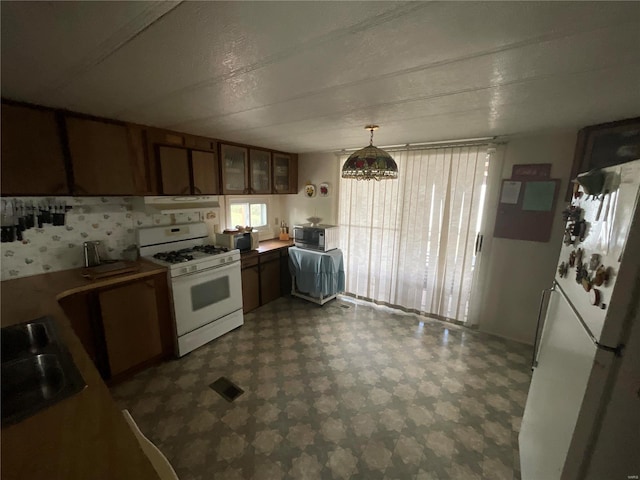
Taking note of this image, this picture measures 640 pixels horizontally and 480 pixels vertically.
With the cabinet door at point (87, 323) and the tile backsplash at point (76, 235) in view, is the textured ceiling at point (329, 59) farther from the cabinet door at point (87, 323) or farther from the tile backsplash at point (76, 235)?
the cabinet door at point (87, 323)

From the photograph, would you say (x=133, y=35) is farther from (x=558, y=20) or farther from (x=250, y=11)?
(x=558, y=20)

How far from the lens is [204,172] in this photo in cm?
279

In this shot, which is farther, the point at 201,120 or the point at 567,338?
the point at 201,120

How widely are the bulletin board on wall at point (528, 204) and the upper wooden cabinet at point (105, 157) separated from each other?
3.59m

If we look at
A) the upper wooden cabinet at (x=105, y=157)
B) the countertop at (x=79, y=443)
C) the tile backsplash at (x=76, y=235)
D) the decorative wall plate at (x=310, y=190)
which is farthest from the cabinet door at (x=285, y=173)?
the countertop at (x=79, y=443)

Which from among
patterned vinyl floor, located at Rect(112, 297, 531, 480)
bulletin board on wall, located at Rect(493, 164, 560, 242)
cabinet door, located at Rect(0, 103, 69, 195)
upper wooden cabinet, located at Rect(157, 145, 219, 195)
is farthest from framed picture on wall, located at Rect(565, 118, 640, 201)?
cabinet door, located at Rect(0, 103, 69, 195)

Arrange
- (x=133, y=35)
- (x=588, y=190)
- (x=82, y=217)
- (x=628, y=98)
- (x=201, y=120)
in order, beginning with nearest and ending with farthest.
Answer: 1. (x=133, y=35)
2. (x=588, y=190)
3. (x=628, y=98)
4. (x=201, y=120)
5. (x=82, y=217)

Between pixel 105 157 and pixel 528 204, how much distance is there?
3928 mm

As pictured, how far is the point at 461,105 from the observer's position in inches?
63.9

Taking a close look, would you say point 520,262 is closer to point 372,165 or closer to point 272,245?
point 372,165

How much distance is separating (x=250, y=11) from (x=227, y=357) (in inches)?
105

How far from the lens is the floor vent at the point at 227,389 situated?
6.75 feet

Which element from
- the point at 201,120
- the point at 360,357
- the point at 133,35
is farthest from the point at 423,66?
the point at 360,357

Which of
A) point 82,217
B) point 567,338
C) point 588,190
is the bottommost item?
point 567,338
